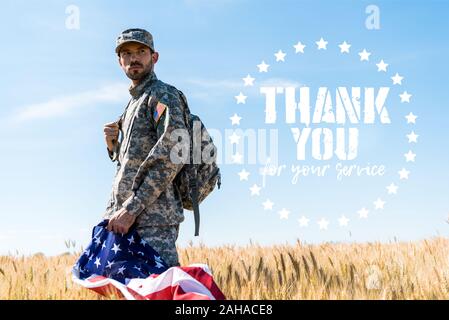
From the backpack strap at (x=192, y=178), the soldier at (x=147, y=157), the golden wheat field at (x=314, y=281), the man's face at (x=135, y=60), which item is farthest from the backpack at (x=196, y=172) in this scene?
the golden wheat field at (x=314, y=281)

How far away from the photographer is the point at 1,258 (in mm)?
10195

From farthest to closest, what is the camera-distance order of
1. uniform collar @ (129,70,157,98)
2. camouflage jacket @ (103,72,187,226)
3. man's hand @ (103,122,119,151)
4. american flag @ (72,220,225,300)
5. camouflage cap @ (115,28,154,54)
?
man's hand @ (103,122,119,151) < uniform collar @ (129,70,157,98) < camouflage cap @ (115,28,154,54) < camouflage jacket @ (103,72,187,226) < american flag @ (72,220,225,300)

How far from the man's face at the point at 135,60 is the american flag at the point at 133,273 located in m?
1.34

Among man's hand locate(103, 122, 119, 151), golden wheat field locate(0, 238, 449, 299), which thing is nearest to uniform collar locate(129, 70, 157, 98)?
man's hand locate(103, 122, 119, 151)

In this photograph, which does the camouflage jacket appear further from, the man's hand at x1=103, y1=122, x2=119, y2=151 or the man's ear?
the man's hand at x1=103, y1=122, x2=119, y2=151

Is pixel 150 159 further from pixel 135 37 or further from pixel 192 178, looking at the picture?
pixel 135 37

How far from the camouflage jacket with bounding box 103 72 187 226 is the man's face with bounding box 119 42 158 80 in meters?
0.08

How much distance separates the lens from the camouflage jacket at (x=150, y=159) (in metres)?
5.42

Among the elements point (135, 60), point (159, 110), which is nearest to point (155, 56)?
point (135, 60)

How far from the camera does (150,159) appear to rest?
5.40m

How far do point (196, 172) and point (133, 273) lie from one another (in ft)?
3.48

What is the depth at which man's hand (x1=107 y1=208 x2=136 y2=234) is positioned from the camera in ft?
17.9
